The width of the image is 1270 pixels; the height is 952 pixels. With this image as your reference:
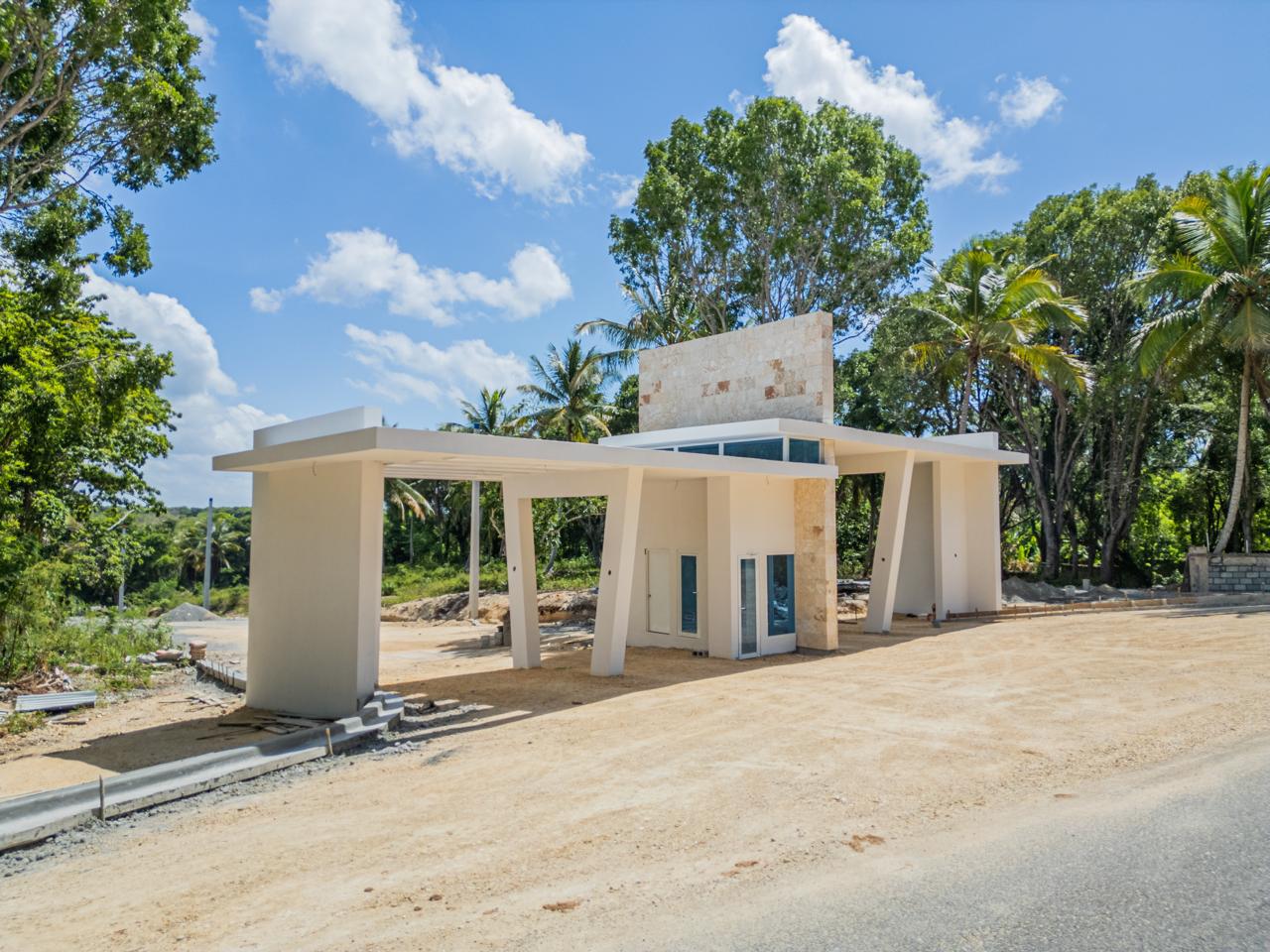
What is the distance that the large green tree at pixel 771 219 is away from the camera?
26125 mm

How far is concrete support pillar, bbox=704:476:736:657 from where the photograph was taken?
47.3 ft

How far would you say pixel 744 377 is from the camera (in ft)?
56.1

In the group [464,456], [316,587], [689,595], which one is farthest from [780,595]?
[316,587]

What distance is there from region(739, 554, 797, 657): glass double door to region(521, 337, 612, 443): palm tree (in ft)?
49.4

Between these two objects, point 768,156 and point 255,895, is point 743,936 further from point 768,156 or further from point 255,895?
point 768,156

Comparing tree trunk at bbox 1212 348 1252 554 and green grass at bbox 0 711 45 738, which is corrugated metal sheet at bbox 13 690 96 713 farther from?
tree trunk at bbox 1212 348 1252 554

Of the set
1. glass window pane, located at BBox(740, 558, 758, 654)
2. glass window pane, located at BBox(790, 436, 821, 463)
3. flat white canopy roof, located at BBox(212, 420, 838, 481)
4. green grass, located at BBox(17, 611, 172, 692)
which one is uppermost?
glass window pane, located at BBox(790, 436, 821, 463)

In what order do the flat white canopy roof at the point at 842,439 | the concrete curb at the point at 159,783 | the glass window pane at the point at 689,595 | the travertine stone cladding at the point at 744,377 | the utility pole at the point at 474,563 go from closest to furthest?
the concrete curb at the point at 159,783 → the flat white canopy roof at the point at 842,439 → the glass window pane at the point at 689,595 → the travertine stone cladding at the point at 744,377 → the utility pole at the point at 474,563

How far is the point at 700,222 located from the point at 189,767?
24.4m

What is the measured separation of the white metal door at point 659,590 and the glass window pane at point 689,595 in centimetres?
33

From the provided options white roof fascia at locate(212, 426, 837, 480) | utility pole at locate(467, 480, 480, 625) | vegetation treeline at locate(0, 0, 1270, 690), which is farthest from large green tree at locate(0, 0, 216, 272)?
utility pole at locate(467, 480, 480, 625)

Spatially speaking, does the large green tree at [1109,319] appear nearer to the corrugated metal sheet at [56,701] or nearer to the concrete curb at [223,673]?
the concrete curb at [223,673]

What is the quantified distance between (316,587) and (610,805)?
6014 mm

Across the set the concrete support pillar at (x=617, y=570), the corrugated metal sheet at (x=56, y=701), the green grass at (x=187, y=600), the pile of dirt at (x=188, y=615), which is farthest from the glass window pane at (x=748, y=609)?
the green grass at (x=187, y=600)
